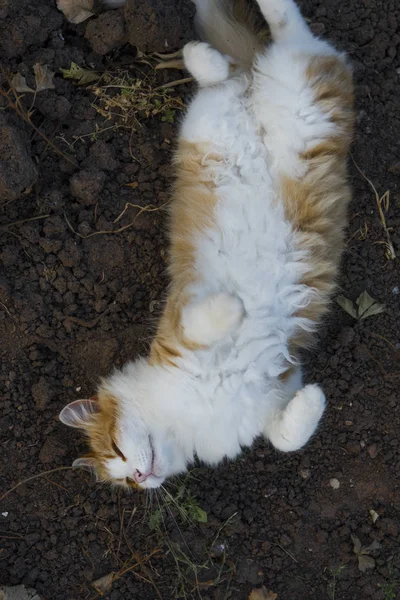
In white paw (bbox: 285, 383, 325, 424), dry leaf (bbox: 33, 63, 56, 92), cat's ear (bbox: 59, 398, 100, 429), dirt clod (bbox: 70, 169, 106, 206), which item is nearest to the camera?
white paw (bbox: 285, 383, 325, 424)

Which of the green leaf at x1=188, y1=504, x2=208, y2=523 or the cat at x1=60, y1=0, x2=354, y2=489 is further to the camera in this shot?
the green leaf at x1=188, y1=504, x2=208, y2=523

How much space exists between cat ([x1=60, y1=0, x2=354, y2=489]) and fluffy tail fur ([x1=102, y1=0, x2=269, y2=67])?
0.50ft

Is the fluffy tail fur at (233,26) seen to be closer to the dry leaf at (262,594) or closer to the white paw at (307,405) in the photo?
the white paw at (307,405)

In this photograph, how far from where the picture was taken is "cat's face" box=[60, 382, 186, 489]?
3566 mm

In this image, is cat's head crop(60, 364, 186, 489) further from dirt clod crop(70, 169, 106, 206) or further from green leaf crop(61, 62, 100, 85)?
green leaf crop(61, 62, 100, 85)

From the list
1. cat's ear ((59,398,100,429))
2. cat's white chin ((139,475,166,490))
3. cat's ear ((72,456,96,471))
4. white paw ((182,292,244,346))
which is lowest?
cat's white chin ((139,475,166,490))

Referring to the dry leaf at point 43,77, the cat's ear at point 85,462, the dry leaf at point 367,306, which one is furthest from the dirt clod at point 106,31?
the cat's ear at point 85,462

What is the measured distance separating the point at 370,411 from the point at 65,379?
6.68 feet

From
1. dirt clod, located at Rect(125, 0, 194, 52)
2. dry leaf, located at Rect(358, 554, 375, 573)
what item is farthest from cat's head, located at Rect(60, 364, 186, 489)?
dirt clod, located at Rect(125, 0, 194, 52)

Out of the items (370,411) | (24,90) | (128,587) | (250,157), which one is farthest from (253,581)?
(24,90)

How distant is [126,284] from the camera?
4.17 m

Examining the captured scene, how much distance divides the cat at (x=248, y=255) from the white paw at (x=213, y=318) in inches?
4.4

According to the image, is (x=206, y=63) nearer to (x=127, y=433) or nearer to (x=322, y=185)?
(x=322, y=185)

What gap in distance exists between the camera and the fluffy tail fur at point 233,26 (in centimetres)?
386
